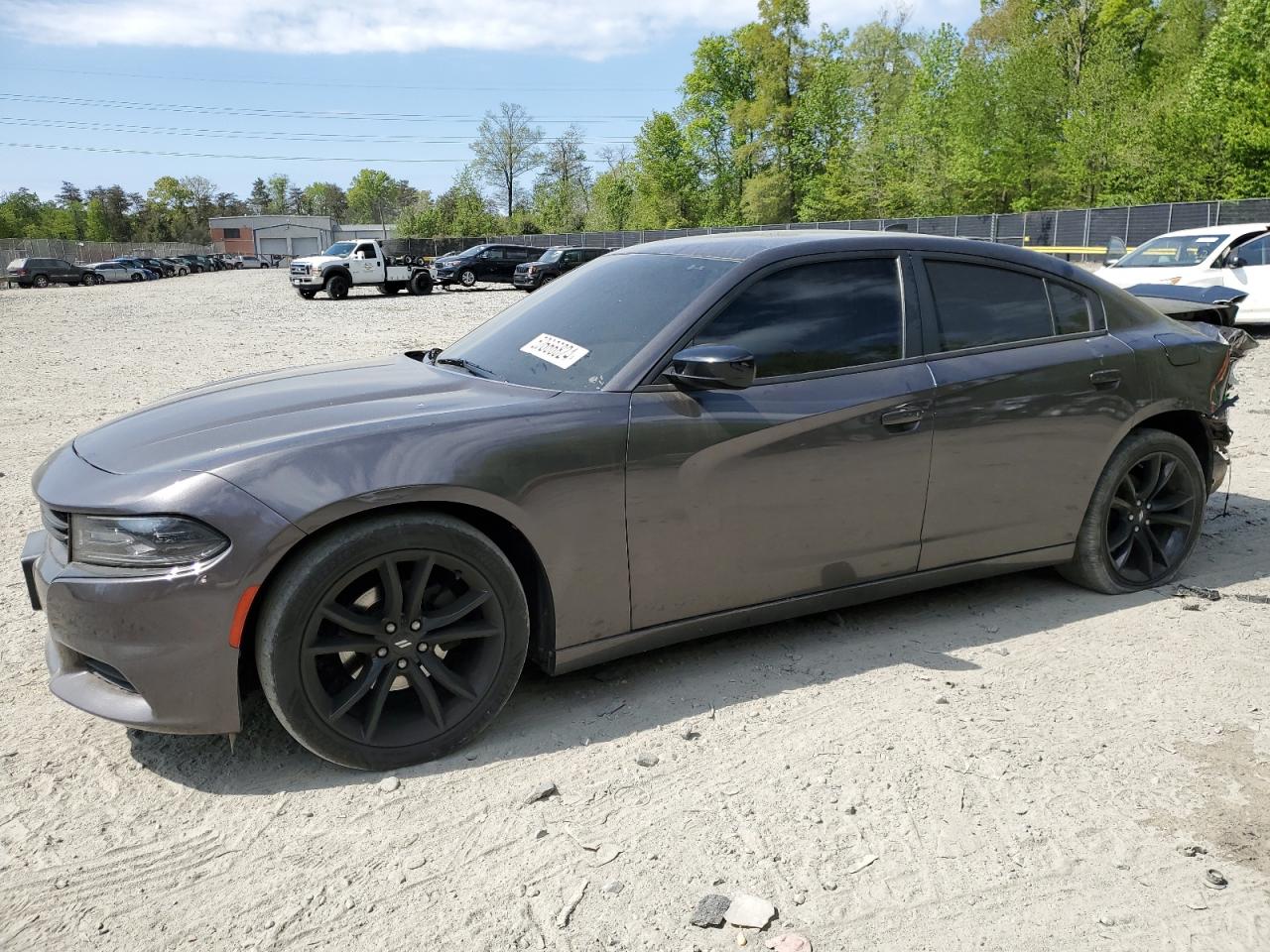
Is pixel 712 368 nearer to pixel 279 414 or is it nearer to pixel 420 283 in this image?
pixel 279 414

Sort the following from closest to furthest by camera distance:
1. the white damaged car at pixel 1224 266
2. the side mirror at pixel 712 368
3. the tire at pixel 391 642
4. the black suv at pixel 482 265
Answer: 1. the tire at pixel 391 642
2. the side mirror at pixel 712 368
3. the white damaged car at pixel 1224 266
4. the black suv at pixel 482 265

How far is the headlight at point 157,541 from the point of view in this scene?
2.70 meters

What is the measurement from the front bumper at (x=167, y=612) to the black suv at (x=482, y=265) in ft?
114

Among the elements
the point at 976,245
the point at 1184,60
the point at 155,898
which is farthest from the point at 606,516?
the point at 1184,60

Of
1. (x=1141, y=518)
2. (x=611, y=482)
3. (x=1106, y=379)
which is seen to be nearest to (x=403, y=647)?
(x=611, y=482)

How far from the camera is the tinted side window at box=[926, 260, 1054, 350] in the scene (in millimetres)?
3939

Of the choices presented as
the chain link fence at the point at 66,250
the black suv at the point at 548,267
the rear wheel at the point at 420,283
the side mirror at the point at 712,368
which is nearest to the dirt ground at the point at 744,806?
the side mirror at the point at 712,368

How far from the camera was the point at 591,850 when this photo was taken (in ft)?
8.65

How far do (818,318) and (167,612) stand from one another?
2421mm

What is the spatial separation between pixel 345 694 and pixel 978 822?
1.87m

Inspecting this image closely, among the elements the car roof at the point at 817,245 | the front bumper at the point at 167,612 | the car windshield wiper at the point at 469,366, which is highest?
the car roof at the point at 817,245

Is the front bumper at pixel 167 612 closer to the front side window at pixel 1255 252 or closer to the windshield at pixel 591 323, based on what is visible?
the windshield at pixel 591 323

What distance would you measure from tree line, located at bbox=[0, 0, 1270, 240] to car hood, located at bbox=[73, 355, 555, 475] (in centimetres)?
4325

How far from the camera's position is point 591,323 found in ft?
12.1
